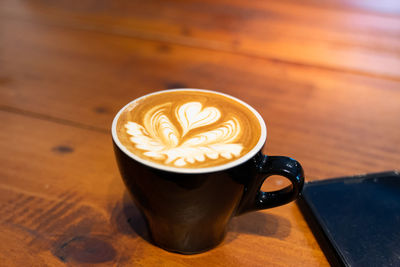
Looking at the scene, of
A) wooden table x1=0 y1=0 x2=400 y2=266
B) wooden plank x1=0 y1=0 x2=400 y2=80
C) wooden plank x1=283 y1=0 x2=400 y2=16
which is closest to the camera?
wooden table x1=0 y1=0 x2=400 y2=266

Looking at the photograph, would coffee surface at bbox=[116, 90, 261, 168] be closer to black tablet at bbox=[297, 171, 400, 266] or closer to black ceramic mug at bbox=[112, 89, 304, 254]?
black ceramic mug at bbox=[112, 89, 304, 254]

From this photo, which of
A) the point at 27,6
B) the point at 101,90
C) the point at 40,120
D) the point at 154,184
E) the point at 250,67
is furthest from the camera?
the point at 27,6

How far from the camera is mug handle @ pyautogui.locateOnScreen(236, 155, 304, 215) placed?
1.42 feet

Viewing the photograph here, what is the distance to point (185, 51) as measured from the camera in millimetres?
989

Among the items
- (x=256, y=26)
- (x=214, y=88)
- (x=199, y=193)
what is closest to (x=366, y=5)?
(x=256, y=26)

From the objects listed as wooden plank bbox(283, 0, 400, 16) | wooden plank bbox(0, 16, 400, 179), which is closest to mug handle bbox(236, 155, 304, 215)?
wooden plank bbox(0, 16, 400, 179)

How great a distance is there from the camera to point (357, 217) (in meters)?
0.52

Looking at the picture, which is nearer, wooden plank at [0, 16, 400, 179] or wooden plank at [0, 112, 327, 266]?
wooden plank at [0, 112, 327, 266]

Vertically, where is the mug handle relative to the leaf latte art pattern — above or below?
below

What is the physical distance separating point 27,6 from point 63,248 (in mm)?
990

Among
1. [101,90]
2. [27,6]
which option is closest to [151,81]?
[101,90]

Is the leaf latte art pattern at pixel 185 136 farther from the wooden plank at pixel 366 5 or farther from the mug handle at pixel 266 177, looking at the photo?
the wooden plank at pixel 366 5

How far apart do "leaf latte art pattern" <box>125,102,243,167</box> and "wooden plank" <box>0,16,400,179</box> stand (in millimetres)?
211

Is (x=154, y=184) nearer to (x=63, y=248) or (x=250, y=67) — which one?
(x=63, y=248)
